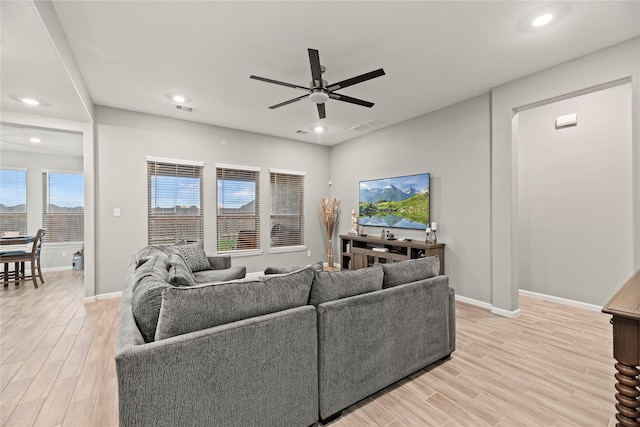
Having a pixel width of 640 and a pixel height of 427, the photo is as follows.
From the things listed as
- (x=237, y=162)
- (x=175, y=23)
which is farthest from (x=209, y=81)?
(x=237, y=162)

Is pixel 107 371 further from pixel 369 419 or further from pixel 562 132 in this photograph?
pixel 562 132

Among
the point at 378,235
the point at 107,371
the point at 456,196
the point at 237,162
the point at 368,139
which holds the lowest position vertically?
the point at 107,371

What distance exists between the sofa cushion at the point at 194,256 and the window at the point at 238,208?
4.15 feet

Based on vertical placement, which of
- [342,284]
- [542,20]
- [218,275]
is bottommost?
[218,275]

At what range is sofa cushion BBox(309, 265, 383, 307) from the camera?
6.04ft

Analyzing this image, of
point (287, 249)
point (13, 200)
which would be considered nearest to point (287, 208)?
point (287, 249)

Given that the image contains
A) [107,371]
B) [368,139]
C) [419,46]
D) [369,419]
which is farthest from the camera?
[368,139]

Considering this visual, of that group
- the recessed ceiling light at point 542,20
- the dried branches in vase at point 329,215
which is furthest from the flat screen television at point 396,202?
the recessed ceiling light at point 542,20

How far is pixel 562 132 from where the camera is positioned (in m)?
3.95

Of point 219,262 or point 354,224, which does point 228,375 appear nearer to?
point 219,262

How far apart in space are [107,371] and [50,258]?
5.97m

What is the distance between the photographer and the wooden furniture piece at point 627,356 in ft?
4.05

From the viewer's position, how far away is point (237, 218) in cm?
545

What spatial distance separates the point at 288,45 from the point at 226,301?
95.8 inches
